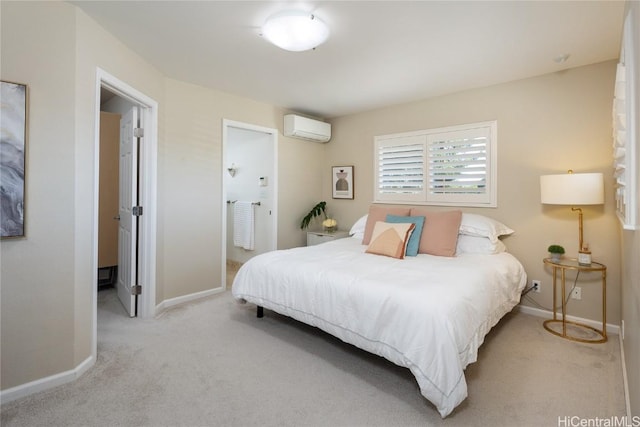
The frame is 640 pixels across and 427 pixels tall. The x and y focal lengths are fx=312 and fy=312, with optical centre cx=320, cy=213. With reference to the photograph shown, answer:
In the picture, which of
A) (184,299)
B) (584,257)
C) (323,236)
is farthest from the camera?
(323,236)

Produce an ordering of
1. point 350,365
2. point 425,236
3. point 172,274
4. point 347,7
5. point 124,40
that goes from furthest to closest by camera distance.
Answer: point 172,274
point 425,236
point 124,40
point 350,365
point 347,7

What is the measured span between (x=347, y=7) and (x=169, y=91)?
2.11m

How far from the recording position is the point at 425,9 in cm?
201

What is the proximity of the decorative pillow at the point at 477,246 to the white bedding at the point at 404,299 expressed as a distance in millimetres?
79

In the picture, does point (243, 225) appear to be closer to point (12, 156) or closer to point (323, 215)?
point (323, 215)

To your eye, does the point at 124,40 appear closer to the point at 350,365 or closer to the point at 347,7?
the point at 347,7

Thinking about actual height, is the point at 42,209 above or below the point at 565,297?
above

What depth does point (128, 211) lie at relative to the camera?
3023mm

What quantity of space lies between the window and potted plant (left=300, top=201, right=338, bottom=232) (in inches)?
28.7

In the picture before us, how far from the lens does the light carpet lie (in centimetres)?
165

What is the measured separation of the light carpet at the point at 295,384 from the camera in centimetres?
165

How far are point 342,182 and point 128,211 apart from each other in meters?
2.75

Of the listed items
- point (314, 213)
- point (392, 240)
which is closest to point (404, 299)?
point (392, 240)

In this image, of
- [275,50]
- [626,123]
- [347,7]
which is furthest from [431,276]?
[275,50]
